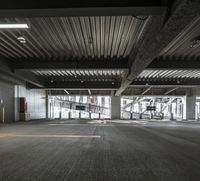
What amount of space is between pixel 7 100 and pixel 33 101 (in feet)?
17.9

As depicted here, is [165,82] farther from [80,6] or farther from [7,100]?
[80,6]

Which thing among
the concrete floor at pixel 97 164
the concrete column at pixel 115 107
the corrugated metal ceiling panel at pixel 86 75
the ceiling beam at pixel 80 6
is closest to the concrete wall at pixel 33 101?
the corrugated metal ceiling panel at pixel 86 75

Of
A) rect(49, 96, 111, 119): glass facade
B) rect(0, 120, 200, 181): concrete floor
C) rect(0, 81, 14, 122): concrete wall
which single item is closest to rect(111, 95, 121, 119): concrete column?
rect(49, 96, 111, 119): glass facade

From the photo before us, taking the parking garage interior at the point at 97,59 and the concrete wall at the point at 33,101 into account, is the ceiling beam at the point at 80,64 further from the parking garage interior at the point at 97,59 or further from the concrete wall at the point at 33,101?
the concrete wall at the point at 33,101

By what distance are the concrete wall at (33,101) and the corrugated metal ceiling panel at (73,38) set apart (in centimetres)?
846

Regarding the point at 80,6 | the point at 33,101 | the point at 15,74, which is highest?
the point at 80,6

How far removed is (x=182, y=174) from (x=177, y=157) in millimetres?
1297

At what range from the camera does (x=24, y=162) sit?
4.26m

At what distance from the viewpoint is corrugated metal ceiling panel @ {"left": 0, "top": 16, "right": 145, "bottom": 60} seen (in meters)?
6.71

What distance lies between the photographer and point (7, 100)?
16844mm

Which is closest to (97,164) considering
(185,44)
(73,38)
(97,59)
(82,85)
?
(73,38)

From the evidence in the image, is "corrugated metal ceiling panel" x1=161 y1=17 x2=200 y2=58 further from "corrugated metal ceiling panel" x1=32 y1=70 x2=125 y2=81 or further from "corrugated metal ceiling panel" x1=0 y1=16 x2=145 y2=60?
"corrugated metal ceiling panel" x1=32 y1=70 x2=125 y2=81

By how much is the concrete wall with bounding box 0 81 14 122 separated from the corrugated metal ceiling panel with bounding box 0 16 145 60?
5.98 m

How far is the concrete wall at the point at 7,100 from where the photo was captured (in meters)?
16.0
